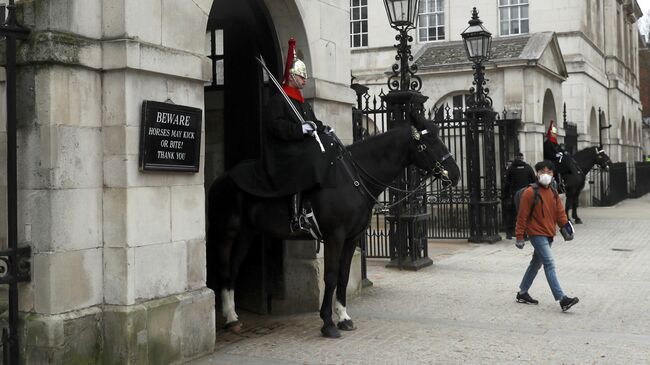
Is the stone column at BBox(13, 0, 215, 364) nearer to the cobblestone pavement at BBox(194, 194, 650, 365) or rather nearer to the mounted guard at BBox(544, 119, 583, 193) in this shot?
the cobblestone pavement at BBox(194, 194, 650, 365)

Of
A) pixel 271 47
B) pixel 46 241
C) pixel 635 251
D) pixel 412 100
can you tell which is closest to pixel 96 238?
pixel 46 241

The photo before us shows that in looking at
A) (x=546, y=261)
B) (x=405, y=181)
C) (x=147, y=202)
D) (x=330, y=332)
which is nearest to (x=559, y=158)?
(x=405, y=181)

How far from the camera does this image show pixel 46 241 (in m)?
5.59

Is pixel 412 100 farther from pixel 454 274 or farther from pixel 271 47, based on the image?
pixel 271 47

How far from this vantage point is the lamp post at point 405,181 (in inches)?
451

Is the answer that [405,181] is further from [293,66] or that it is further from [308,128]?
[308,128]

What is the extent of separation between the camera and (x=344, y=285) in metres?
7.77

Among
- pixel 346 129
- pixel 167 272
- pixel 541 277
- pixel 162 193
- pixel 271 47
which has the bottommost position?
pixel 541 277

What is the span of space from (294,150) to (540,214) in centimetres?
351

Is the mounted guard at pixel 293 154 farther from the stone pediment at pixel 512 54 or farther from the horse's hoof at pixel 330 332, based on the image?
the stone pediment at pixel 512 54

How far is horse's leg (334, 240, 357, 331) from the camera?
7.70 metres

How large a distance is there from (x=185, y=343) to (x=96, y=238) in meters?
1.26

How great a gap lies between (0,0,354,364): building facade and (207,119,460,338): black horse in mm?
1078

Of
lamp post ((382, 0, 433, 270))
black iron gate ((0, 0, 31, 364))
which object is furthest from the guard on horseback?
black iron gate ((0, 0, 31, 364))
